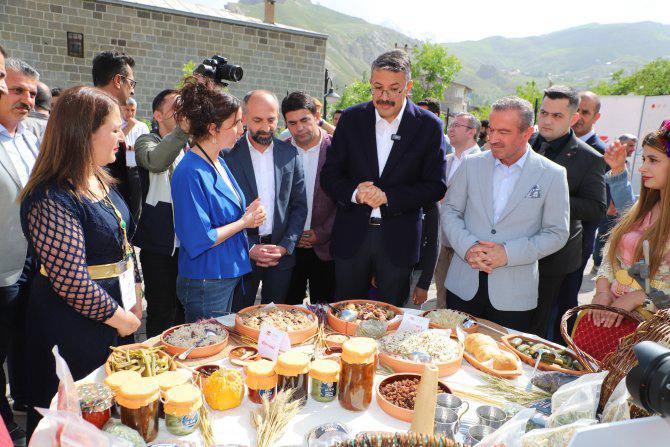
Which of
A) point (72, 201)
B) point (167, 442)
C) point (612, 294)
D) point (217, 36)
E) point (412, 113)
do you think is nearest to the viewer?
point (167, 442)

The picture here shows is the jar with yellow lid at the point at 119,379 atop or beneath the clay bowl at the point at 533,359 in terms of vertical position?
atop

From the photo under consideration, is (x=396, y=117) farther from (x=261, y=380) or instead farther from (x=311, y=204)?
(x=261, y=380)

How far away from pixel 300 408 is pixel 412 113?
1.86 metres

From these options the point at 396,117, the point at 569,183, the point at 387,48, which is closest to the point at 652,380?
the point at 396,117

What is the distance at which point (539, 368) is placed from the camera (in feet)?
5.92

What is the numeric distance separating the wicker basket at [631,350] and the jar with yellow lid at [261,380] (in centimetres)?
94

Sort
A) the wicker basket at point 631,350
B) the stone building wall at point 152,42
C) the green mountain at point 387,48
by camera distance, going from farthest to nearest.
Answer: the green mountain at point 387,48 < the stone building wall at point 152,42 < the wicker basket at point 631,350

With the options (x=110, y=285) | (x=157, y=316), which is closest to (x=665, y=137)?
(x=110, y=285)

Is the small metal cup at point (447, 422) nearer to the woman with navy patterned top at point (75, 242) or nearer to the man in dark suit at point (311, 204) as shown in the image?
the woman with navy patterned top at point (75, 242)

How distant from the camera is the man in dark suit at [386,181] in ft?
8.67

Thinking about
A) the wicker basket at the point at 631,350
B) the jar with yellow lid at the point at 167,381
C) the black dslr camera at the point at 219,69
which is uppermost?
the black dslr camera at the point at 219,69

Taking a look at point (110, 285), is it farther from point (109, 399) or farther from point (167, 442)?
point (167, 442)

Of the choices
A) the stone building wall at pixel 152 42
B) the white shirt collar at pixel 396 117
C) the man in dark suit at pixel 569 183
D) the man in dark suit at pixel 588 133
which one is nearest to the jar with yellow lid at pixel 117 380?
the white shirt collar at pixel 396 117

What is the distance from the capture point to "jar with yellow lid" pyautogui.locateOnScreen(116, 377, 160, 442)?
4.00 ft
